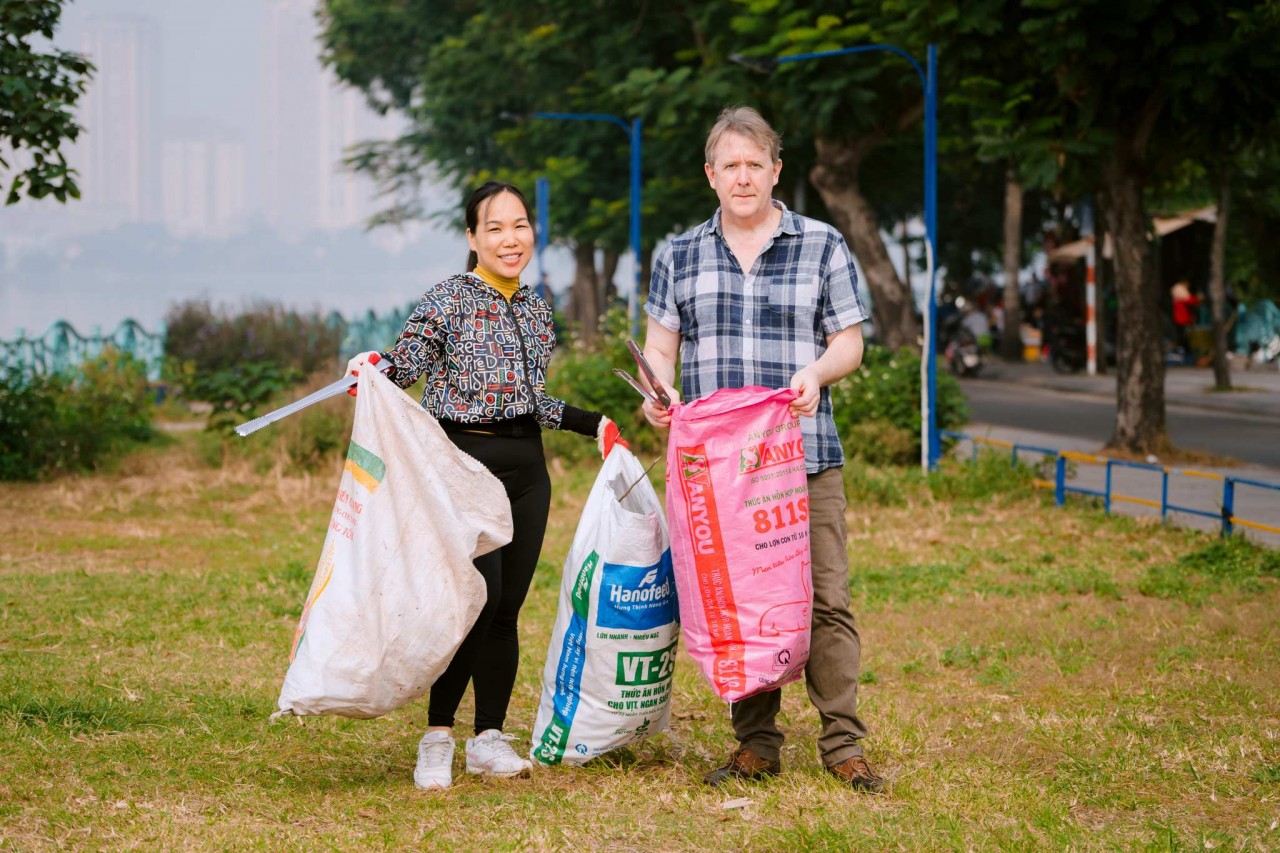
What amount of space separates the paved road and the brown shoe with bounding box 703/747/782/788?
11.5m

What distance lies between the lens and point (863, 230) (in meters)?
20.6

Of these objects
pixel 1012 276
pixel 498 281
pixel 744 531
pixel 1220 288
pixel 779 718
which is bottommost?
pixel 779 718

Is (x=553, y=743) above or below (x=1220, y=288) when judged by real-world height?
below

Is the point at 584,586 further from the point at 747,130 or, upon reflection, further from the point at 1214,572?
the point at 1214,572

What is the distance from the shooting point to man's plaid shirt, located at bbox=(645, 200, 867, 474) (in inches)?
181

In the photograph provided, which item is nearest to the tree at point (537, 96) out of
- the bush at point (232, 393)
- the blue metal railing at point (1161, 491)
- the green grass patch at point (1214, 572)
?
the bush at point (232, 393)

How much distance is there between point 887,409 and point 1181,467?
2658 millimetres

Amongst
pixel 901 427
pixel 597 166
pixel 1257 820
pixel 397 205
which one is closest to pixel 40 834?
pixel 1257 820

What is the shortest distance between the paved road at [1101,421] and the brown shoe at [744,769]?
11467mm

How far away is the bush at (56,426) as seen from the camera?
14.1 metres

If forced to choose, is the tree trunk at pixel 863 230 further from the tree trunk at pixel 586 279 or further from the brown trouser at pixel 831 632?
the brown trouser at pixel 831 632

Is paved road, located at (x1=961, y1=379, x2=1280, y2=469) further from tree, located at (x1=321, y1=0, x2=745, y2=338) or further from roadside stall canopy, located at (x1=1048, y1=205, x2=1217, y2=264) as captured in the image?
roadside stall canopy, located at (x1=1048, y1=205, x2=1217, y2=264)

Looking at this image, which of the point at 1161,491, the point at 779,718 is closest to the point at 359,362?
the point at 779,718

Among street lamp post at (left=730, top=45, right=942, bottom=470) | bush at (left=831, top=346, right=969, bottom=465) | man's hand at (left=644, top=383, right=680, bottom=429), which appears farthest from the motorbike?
man's hand at (left=644, top=383, right=680, bottom=429)
